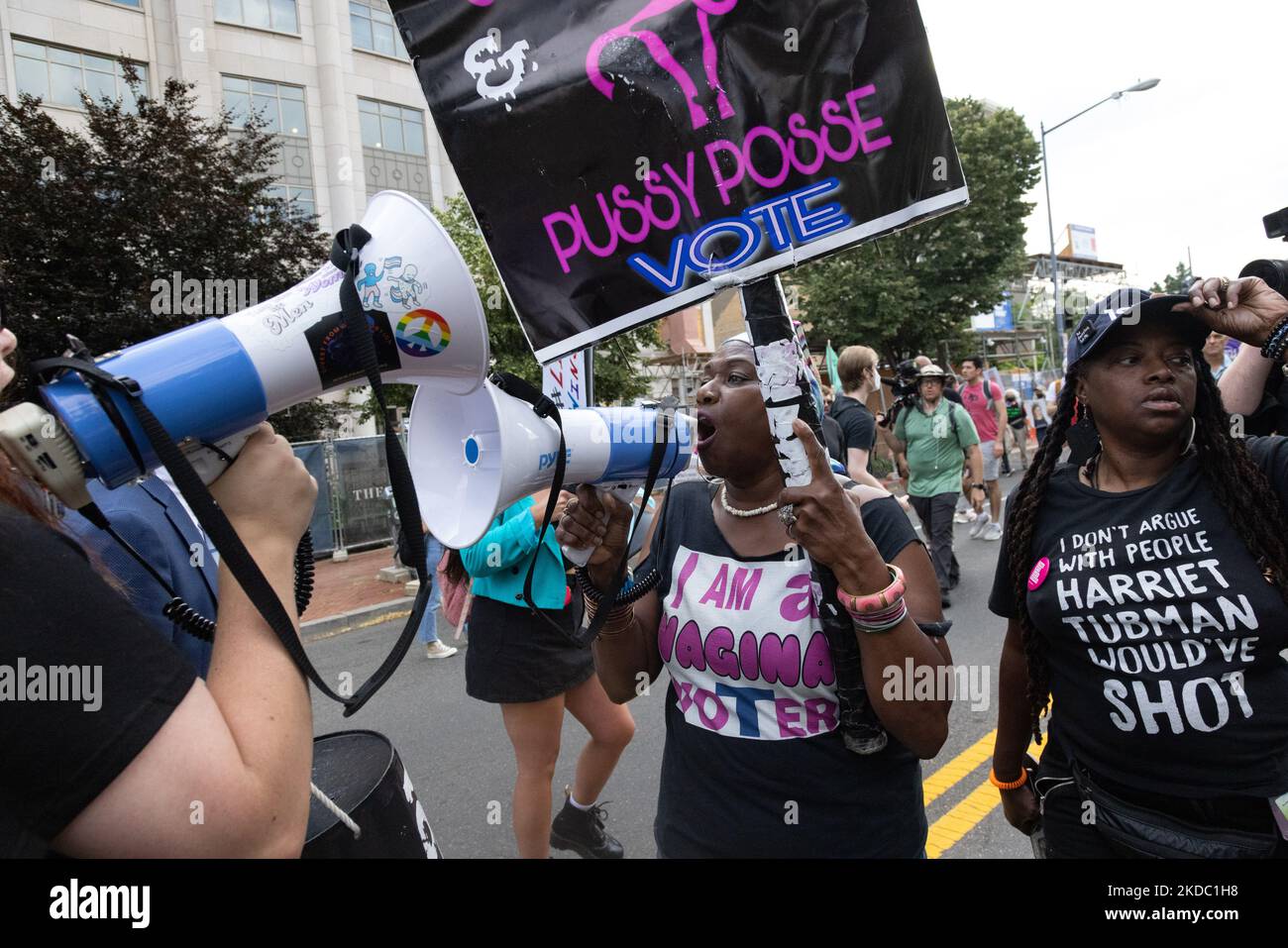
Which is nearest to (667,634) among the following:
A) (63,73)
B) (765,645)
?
(765,645)

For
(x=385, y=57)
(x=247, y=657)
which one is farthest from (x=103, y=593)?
(x=385, y=57)

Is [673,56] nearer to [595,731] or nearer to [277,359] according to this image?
[277,359]

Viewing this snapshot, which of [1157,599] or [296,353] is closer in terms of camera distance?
[296,353]

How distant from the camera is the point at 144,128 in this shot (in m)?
10.9

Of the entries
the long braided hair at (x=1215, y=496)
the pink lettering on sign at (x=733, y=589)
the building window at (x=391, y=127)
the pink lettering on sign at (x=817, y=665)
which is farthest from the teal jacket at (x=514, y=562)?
the building window at (x=391, y=127)

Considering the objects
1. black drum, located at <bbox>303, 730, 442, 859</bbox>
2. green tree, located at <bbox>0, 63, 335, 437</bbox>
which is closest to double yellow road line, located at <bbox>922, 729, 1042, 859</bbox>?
black drum, located at <bbox>303, 730, 442, 859</bbox>

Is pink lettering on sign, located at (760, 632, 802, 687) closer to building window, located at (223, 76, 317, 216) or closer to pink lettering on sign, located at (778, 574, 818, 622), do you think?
pink lettering on sign, located at (778, 574, 818, 622)

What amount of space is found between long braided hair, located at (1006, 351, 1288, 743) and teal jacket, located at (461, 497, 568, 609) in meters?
1.46

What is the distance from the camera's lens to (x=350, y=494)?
11.7 meters

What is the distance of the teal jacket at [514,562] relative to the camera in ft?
8.82

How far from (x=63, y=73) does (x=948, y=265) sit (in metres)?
21.9

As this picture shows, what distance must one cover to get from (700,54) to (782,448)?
29.8 inches

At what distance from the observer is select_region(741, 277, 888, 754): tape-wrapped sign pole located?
141 cm

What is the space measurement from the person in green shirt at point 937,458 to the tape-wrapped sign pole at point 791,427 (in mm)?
5157
